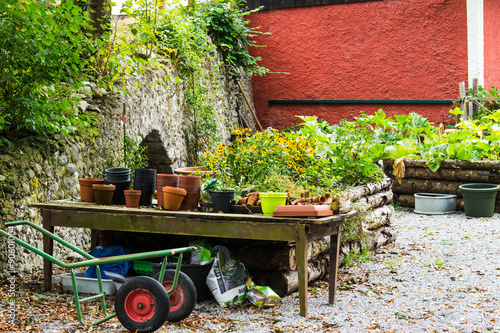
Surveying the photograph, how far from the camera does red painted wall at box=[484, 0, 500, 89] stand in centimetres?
1148

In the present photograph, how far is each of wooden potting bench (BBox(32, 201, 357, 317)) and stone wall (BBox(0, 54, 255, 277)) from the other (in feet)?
1.48

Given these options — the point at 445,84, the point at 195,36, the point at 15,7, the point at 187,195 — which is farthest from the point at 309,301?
the point at 445,84

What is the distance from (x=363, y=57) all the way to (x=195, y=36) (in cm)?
461

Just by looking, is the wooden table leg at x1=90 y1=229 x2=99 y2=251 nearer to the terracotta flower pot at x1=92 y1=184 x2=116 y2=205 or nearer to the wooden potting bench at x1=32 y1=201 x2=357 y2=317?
the wooden potting bench at x1=32 y1=201 x2=357 y2=317

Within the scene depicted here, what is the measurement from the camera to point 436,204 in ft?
29.0

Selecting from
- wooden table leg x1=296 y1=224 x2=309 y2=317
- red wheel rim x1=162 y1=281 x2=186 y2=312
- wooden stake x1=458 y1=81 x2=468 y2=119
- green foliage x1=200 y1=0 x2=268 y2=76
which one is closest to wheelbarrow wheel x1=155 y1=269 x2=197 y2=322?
red wheel rim x1=162 y1=281 x2=186 y2=312

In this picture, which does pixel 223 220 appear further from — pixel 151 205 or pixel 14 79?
pixel 14 79

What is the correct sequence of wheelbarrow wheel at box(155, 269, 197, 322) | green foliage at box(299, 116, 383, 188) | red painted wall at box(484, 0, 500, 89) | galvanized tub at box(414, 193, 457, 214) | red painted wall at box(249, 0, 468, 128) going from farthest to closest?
red painted wall at box(484, 0, 500, 89) → red painted wall at box(249, 0, 468, 128) → galvanized tub at box(414, 193, 457, 214) → green foliage at box(299, 116, 383, 188) → wheelbarrow wheel at box(155, 269, 197, 322)

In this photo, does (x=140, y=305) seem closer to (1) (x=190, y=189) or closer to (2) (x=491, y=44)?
(1) (x=190, y=189)

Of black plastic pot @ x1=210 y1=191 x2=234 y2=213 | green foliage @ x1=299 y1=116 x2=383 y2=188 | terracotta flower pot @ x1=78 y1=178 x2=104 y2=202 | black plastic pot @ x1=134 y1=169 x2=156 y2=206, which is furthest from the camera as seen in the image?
green foliage @ x1=299 y1=116 x2=383 y2=188

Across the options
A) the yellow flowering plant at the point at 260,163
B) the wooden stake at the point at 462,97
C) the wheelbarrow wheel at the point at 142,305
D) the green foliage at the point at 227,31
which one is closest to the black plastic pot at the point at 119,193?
the yellow flowering plant at the point at 260,163

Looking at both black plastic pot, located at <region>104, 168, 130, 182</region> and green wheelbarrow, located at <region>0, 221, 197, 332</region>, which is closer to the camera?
green wheelbarrow, located at <region>0, 221, 197, 332</region>

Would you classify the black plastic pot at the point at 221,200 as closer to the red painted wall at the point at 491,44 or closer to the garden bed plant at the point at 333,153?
the garden bed plant at the point at 333,153

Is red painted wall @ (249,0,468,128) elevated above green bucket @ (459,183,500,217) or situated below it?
above
